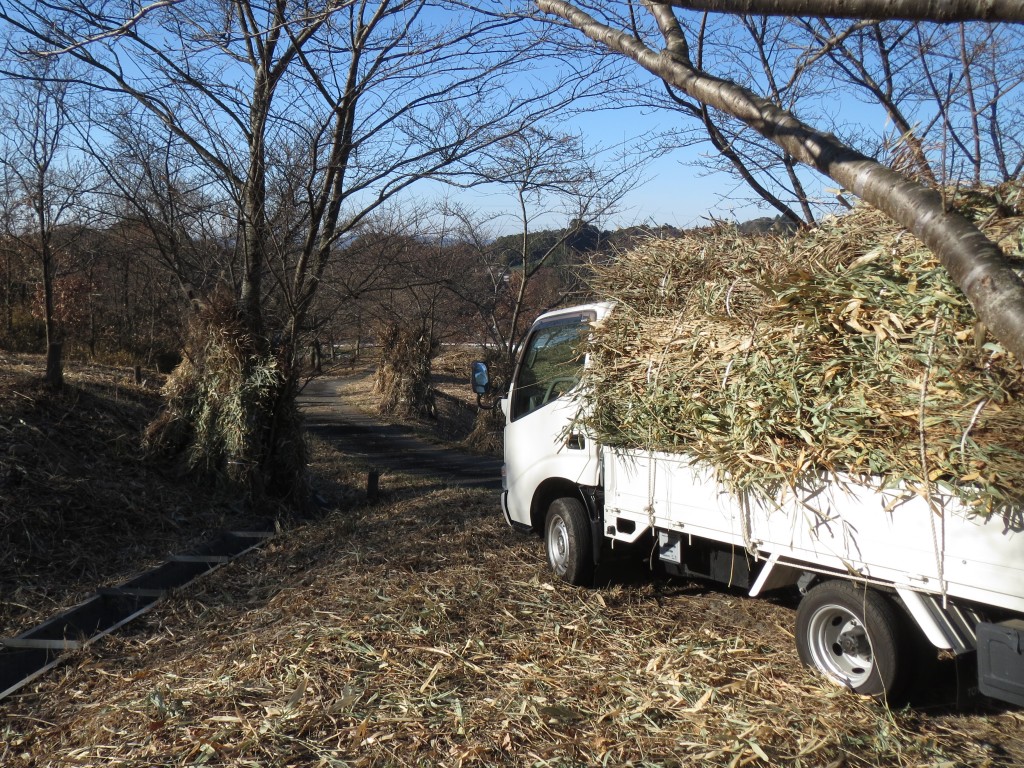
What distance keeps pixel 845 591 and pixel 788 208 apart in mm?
6288

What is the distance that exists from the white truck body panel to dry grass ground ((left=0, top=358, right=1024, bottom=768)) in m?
0.70

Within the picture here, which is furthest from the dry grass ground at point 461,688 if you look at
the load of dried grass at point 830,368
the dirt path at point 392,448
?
the dirt path at point 392,448

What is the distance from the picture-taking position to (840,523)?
13.7 ft

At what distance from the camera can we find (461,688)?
4.45 metres

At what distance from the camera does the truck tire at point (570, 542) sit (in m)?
6.35

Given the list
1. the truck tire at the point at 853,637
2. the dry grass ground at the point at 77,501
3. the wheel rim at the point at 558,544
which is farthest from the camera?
the dry grass ground at the point at 77,501

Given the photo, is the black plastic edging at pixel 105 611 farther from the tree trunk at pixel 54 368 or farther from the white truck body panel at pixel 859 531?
the white truck body panel at pixel 859 531

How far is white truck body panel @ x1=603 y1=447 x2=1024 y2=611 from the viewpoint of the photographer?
353 centimetres

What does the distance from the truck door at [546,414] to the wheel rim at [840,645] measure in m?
2.22

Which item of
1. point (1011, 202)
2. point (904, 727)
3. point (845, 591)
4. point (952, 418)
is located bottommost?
point (904, 727)

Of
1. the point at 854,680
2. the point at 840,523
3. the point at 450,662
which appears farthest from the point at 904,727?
the point at 450,662

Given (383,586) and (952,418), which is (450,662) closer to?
(383,586)

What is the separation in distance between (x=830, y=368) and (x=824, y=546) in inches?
35.3

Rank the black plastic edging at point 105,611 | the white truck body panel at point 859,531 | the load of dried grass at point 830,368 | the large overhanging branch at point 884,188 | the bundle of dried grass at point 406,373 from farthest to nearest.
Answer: the bundle of dried grass at point 406,373 < the black plastic edging at point 105,611 < the load of dried grass at point 830,368 < the white truck body panel at point 859,531 < the large overhanging branch at point 884,188
